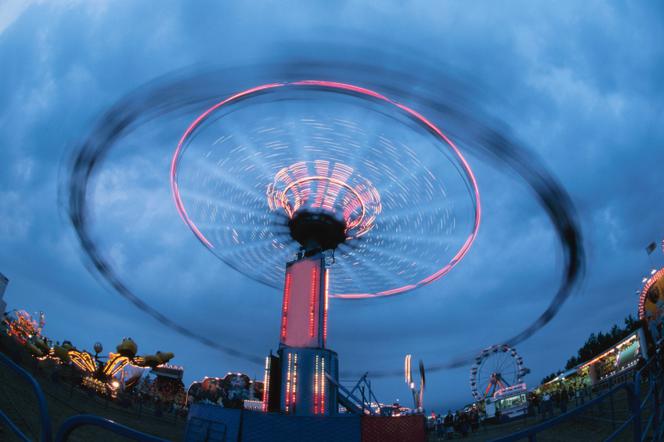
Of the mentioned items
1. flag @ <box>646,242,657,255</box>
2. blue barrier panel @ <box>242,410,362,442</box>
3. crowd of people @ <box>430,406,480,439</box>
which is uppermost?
flag @ <box>646,242,657,255</box>

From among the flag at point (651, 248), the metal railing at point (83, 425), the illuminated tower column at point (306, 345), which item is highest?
the flag at point (651, 248)

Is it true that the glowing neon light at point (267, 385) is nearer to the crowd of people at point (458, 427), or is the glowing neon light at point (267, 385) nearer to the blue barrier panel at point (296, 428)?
the blue barrier panel at point (296, 428)

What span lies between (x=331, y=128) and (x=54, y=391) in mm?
19986

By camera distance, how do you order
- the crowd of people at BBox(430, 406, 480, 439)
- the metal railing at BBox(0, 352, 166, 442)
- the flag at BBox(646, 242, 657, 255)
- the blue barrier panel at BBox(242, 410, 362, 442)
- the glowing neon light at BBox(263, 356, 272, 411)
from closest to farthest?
the metal railing at BBox(0, 352, 166, 442)
the blue barrier panel at BBox(242, 410, 362, 442)
the glowing neon light at BBox(263, 356, 272, 411)
the crowd of people at BBox(430, 406, 480, 439)
the flag at BBox(646, 242, 657, 255)

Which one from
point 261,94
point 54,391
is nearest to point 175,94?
point 261,94

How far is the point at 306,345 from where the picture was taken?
70.9 ft

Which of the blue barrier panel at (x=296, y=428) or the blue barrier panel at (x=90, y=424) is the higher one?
the blue barrier panel at (x=296, y=428)

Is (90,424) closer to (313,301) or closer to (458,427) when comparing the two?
(313,301)

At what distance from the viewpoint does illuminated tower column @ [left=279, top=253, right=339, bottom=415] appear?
2062 cm

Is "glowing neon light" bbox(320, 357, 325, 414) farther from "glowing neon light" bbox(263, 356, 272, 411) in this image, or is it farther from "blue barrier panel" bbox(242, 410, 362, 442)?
"blue barrier panel" bbox(242, 410, 362, 442)

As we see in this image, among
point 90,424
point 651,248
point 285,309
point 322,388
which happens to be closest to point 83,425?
point 90,424

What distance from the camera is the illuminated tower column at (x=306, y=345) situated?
2062cm

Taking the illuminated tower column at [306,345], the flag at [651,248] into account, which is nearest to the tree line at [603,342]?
the flag at [651,248]

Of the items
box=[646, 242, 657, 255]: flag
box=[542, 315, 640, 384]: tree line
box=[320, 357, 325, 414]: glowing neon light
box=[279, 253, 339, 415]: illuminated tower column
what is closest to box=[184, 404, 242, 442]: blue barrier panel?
box=[279, 253, 339, 415]: illuminated tower column
